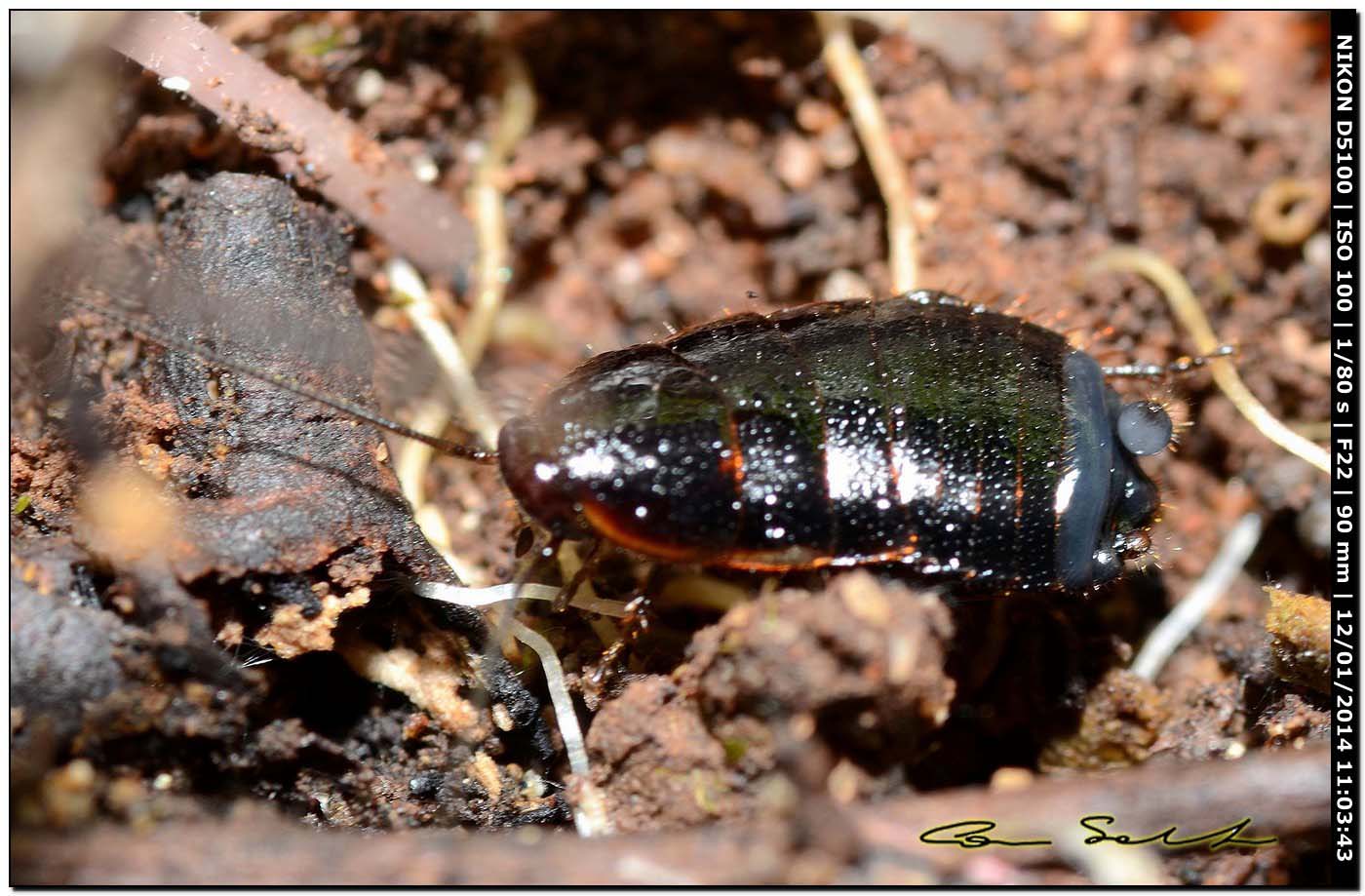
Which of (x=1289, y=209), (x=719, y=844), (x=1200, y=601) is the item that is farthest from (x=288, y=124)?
(x=1289, y=209)

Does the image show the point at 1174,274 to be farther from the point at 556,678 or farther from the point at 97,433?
the point at 97,433

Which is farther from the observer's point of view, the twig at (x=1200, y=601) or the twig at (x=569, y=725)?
the twig at (x=1200, y=601)

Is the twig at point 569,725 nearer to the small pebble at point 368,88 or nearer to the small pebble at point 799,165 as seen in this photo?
the small pebble at point 368,88

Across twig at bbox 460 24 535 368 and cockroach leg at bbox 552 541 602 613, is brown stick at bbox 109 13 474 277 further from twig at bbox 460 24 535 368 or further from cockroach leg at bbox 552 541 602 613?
cockroach leg at bbox 552 541 602 613

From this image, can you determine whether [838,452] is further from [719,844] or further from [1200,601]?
[1200,601]
